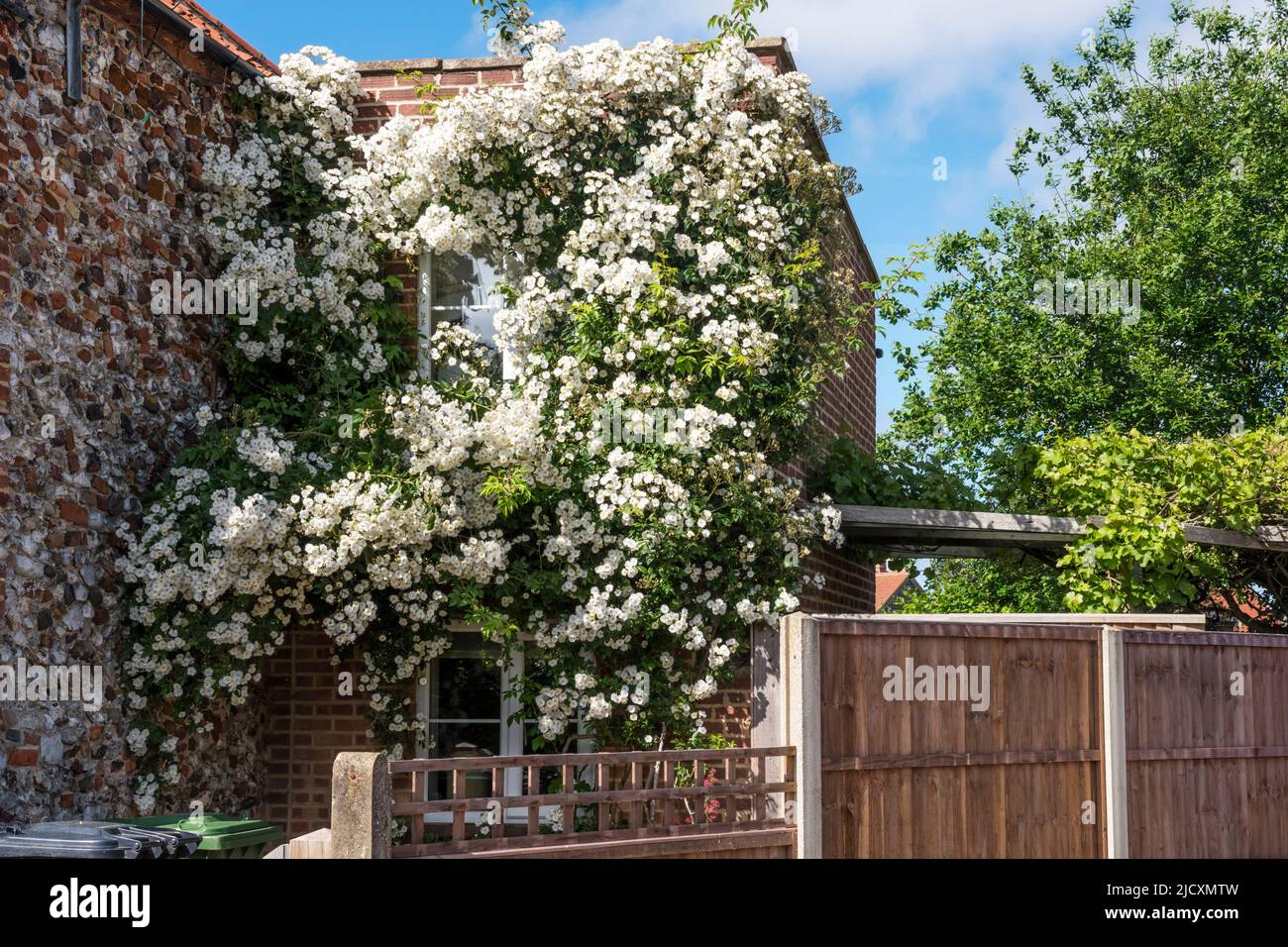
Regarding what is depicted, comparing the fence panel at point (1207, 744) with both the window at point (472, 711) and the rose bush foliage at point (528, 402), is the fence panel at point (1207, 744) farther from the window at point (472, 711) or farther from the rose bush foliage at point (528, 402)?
the window at point (472, 711)

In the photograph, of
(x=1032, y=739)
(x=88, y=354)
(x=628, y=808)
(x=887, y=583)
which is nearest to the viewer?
(x=628, y=808)

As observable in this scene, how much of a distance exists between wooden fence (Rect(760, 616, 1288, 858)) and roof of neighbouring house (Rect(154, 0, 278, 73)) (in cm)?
600

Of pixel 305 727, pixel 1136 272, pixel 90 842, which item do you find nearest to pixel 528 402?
pixel 305 727

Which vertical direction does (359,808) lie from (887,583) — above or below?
below

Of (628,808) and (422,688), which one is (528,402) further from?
(628,808)

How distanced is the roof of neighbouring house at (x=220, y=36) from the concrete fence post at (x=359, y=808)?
5869mm

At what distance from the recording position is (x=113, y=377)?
27.7 ft

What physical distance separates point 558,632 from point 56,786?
3.18 m

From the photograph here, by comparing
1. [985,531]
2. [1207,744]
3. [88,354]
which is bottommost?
[1207,744]

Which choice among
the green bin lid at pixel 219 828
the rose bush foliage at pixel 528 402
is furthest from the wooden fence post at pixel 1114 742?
the green bin lid at pixel 219 828

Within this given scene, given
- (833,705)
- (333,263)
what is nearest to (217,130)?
(333,263)

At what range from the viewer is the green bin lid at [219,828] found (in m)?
6.80

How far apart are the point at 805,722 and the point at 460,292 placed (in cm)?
477

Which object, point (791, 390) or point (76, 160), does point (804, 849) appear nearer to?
point (791, 390)
